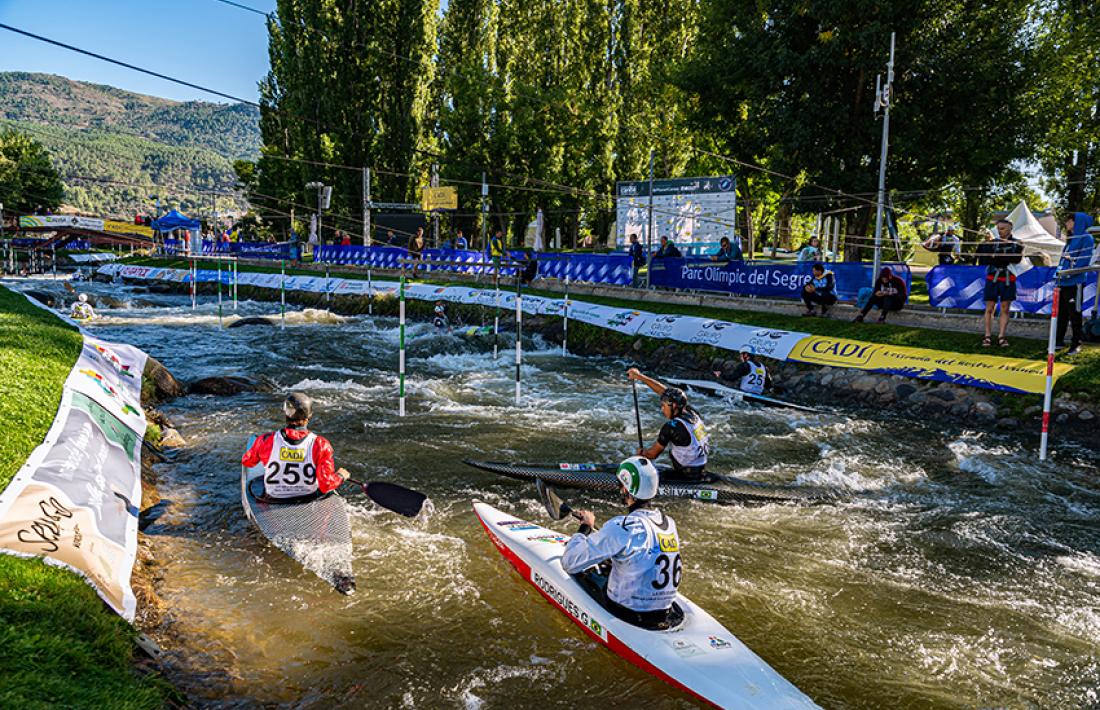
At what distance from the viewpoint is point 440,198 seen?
3803 centimetres

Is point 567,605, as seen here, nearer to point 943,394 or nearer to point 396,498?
point 396,498

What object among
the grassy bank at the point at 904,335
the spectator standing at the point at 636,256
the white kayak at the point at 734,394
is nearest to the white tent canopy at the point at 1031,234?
the grassy bank at the point at 904,335

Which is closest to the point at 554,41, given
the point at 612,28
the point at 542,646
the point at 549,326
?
the point at 612,28

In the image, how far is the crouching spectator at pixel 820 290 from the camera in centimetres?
1772

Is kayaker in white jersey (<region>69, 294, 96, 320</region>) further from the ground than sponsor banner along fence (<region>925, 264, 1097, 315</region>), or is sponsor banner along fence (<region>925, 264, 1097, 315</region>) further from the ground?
sponsor banner along fence (<region>925, 264, 1097, 315</region>)

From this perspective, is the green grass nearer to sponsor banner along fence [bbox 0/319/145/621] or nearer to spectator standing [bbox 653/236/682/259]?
sponsor banner along fence [bbox 0/319/145/621]

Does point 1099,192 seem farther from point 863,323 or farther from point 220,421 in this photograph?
point 220,421

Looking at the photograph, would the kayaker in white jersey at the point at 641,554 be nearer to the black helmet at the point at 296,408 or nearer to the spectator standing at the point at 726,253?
the black helmet at the point at 296,408

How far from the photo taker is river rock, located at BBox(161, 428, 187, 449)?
10164mm

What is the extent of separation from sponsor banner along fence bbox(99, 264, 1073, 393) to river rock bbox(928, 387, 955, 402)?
0.74 ft

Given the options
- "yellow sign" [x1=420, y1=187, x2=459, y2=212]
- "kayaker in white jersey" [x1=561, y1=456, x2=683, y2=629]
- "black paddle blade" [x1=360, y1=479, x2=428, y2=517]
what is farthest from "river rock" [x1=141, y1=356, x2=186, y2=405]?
"yellow sign" [x1=420, y1=187, x2=459, y2=212]

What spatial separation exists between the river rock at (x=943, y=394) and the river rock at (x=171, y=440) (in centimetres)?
1352

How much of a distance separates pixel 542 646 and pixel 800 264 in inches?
628

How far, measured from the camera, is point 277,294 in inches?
1372
